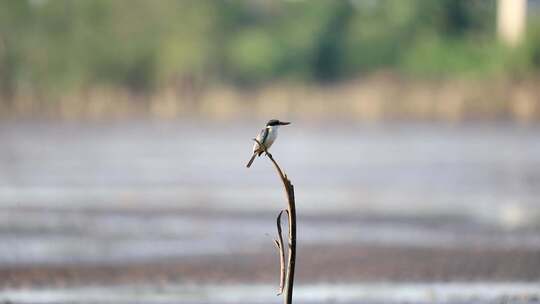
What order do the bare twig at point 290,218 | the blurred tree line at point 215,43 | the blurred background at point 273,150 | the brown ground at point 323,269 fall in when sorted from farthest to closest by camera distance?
the blurred tree line at point 215,43 → the blurred background at point 273,150 → the brown ground at point 323,269 → the bare twig at point 290,218

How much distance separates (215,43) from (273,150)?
34.8m

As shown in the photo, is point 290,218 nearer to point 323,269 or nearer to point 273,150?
point 323,269

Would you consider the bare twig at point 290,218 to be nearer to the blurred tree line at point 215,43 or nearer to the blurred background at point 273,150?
the blurred background at point 273,150

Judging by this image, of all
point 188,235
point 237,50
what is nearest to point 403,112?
point 237,50

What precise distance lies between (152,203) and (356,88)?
30924 mm

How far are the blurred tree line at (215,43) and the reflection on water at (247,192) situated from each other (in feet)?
75.9

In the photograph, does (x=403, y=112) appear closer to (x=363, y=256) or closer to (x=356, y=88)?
(x=356, y=88)

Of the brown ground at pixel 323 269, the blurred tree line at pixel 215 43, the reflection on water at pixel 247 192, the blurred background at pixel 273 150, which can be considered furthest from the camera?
the blurred tree line at pixel 215 43

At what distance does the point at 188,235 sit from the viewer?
1528 centimetres

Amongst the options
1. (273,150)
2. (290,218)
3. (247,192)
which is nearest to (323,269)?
(290,218)

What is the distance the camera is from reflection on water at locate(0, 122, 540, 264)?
14.8 m

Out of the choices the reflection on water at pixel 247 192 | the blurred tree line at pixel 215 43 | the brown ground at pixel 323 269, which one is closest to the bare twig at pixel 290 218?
the brown ground at pixel 323 269

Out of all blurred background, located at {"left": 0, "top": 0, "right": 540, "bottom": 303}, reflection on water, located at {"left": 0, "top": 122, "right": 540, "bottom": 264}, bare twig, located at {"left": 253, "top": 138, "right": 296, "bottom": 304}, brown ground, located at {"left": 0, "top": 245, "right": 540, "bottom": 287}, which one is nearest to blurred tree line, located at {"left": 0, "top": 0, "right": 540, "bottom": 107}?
blurred background, located at {"left": 0, "top": 0, "right": 540, "bottom": 303}

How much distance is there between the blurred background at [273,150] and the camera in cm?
1196
